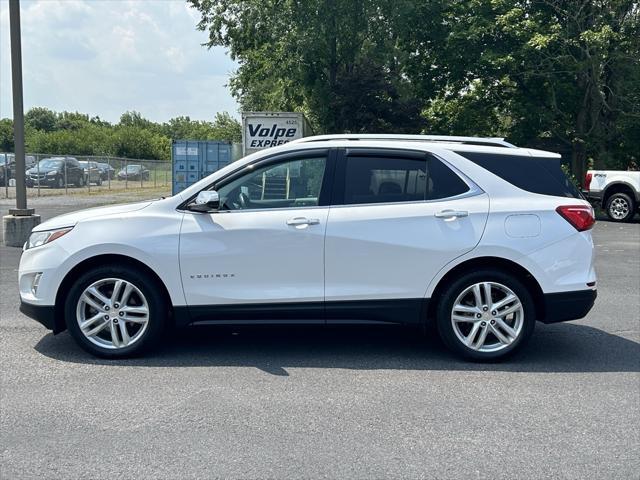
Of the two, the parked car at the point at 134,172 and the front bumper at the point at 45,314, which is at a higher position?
the parked car at the point at 134,172

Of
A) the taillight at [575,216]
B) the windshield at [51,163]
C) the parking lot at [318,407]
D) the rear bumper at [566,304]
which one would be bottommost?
the parking lot at [318,407]

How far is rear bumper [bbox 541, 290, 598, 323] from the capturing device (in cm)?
548

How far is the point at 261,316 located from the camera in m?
5.46

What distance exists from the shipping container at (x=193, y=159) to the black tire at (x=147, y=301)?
58.9ft

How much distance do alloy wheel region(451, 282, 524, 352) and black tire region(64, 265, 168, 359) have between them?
235 centimetres

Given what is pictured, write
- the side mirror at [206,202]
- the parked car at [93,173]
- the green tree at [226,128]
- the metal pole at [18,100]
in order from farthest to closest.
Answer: the green tree at [226,128]
the parked car at [93,173]
the metal pole at [18,100]
the side mirror at [206,202]

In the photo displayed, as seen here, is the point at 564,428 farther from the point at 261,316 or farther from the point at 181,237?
the point at 181,237

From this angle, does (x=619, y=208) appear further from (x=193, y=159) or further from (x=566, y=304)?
(x=566, y=304)

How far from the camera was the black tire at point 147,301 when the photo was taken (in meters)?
5.42

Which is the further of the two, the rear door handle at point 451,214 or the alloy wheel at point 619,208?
the alloy wheel at point 619,208

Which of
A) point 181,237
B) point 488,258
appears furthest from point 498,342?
point 181,237

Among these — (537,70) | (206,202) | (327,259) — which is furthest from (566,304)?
(537,70)

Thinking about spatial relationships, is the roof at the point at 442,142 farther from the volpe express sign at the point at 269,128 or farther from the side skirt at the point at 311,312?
the volpe express sign at the point at 269,128

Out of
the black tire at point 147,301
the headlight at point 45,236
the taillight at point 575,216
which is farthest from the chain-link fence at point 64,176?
the taillight at point 575,216
